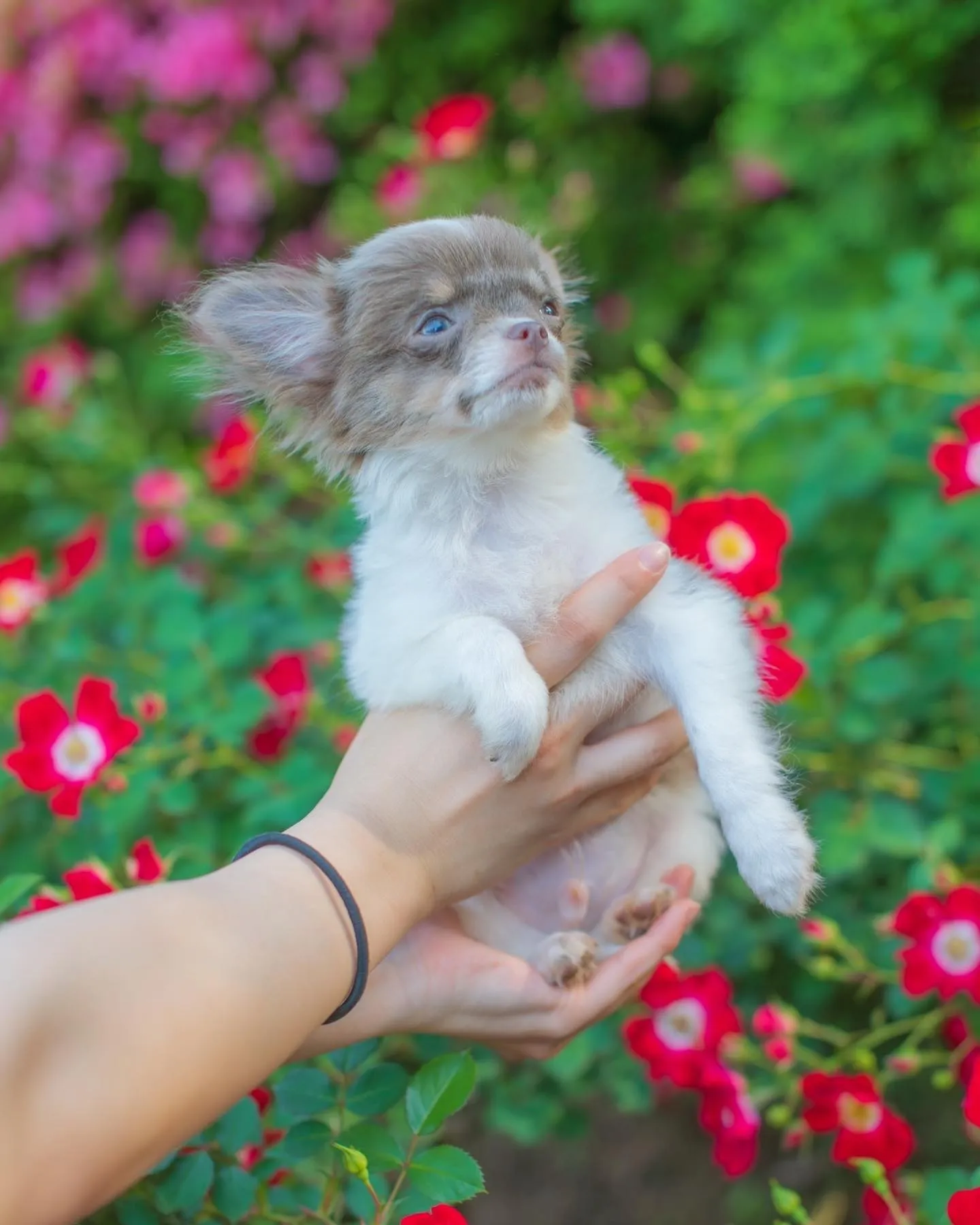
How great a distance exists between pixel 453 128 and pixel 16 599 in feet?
6.77

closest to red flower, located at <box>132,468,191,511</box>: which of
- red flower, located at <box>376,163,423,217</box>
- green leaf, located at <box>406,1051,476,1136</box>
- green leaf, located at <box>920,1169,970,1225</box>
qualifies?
red flower, located at <box>376,163,423,217</box>

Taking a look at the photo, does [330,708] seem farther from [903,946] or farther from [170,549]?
[903,946]

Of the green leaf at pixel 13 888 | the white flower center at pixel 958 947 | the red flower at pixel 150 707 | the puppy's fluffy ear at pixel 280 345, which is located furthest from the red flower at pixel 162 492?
the white flower center at pixel 958 947

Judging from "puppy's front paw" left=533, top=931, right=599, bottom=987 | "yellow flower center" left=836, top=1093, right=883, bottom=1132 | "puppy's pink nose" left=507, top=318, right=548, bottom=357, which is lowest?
"yellow flower center" left=836, top=1093, right=883, bottom=1132

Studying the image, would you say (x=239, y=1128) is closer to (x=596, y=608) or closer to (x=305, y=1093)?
(x=305, y=1093)

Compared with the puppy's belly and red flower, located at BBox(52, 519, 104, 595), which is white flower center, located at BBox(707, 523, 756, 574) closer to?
the puppy's belly

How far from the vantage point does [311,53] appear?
525cm

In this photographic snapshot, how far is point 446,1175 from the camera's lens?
1.52m

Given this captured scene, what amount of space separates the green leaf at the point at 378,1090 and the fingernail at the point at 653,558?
84 cm

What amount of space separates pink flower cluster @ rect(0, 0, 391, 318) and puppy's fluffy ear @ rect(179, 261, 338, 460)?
321cm

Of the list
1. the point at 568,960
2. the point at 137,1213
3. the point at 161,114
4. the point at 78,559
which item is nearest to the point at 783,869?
the point at 568,960

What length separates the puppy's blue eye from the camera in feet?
6.84

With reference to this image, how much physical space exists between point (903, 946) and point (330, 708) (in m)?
1.40

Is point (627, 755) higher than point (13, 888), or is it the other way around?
point (13, 888)
